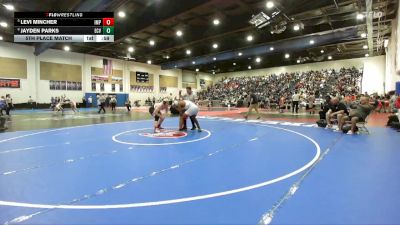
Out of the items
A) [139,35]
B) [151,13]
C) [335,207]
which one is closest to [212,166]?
[335,207]

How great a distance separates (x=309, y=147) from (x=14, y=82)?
1135 inches

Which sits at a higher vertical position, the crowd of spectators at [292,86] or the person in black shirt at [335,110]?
the crowd of spectators at [292,86]

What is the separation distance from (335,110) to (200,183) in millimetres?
7888

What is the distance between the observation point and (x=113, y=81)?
111 feet

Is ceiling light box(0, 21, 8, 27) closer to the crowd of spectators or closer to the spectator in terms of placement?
the spectator

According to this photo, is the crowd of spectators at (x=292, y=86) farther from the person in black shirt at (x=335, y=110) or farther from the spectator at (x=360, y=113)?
the spectator at (x=360, y=113)
